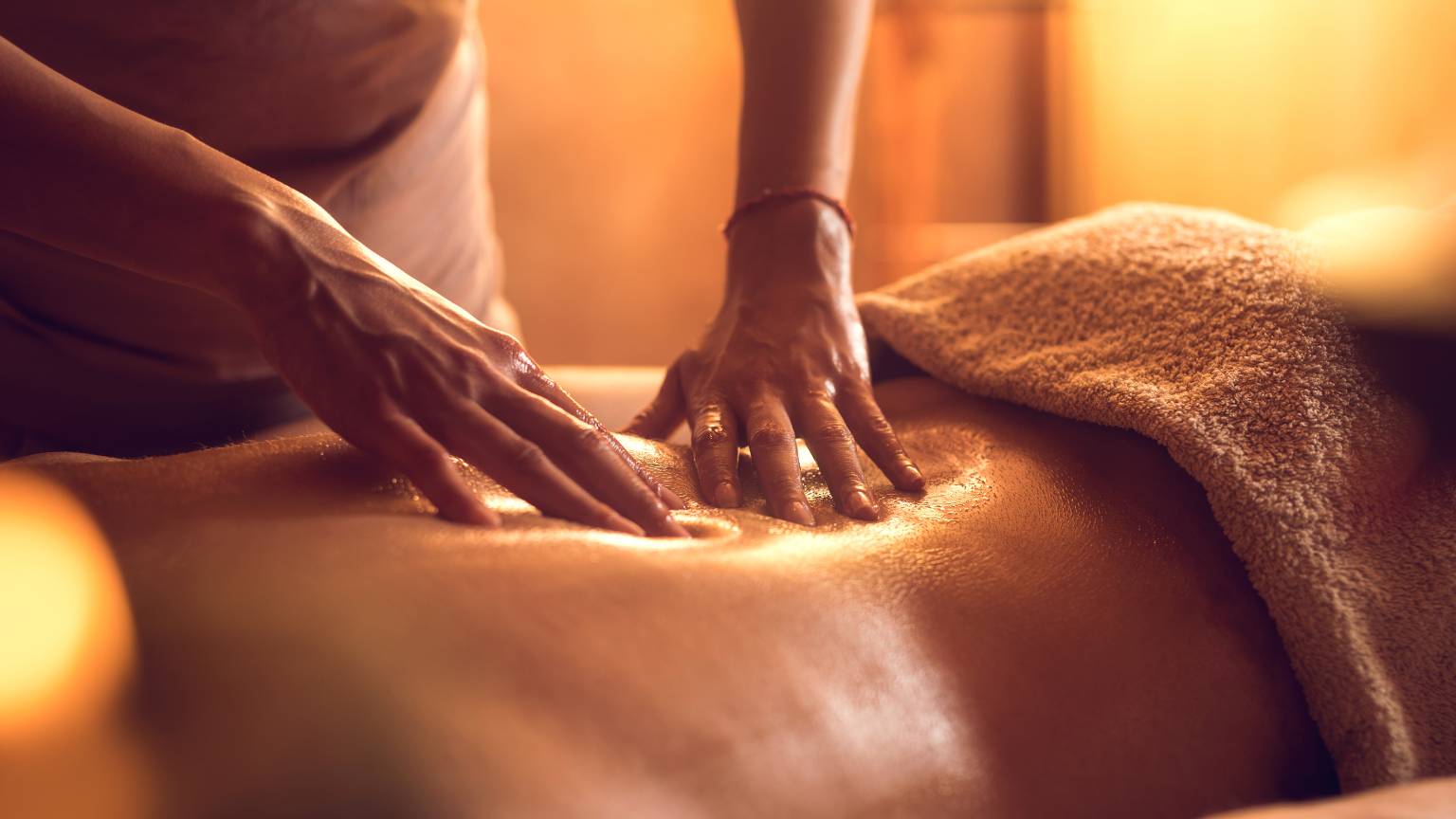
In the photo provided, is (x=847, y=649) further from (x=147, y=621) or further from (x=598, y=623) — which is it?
(x=147, y=621)

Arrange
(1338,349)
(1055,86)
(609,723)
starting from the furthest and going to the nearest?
(1055,86) < (1338,349) < (609,723)

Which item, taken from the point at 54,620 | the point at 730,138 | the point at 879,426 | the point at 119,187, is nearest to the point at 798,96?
the point at 879,426

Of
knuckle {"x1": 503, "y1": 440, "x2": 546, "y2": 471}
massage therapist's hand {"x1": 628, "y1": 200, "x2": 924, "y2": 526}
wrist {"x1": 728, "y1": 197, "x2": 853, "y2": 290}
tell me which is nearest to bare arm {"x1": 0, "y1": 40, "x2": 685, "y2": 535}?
knuckle {"x1": 503, "y1": 440, "x2": 546, "y2": 471}

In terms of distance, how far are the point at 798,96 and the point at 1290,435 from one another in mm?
576

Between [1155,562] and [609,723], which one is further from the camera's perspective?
[1155,562]

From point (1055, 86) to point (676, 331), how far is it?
1181mm

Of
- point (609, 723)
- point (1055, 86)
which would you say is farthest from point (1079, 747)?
point (1055, 86)

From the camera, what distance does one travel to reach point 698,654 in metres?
0.49

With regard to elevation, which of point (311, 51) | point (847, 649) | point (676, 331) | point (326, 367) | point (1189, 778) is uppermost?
point (311, 51)

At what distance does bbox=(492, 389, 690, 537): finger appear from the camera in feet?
2.03

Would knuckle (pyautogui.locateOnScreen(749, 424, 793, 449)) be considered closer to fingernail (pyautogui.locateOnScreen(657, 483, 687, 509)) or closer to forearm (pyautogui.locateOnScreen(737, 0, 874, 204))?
fingernail (pyautogui.locateOnScreen(657, 483, 687, 509))

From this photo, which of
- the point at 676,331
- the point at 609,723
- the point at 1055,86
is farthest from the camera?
the point at 676,331

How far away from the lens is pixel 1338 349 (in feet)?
2.21

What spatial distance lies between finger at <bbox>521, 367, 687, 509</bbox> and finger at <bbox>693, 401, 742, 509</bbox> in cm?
5
